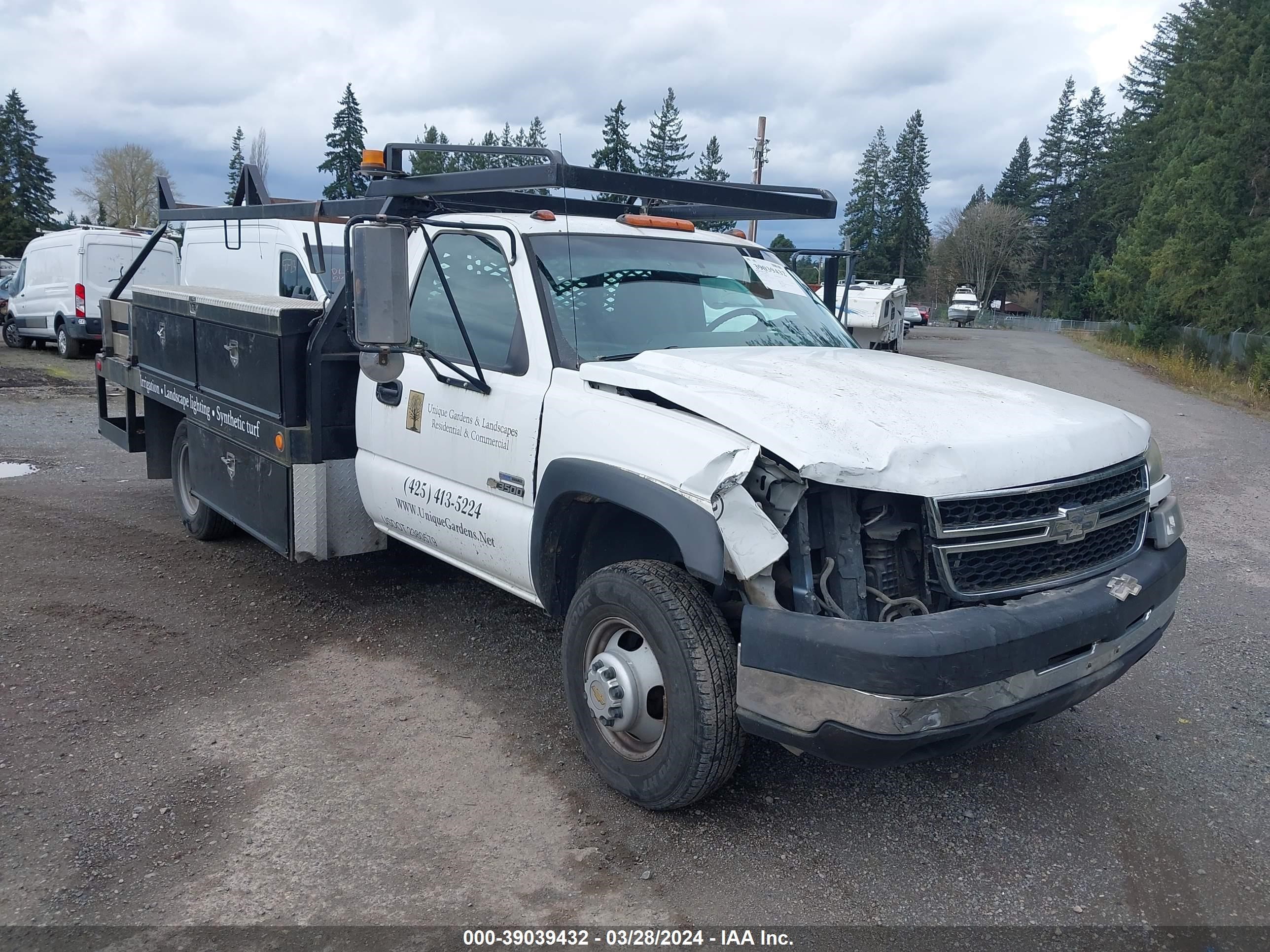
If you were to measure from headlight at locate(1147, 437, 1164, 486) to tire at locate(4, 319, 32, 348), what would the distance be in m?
21.5

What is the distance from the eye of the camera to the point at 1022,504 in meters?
3.22

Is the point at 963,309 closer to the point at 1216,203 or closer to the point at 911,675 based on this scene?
the point at 1216,203

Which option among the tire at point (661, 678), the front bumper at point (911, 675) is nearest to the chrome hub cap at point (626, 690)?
the tire at point (661, 678)

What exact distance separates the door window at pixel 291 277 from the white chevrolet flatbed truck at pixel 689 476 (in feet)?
17.6

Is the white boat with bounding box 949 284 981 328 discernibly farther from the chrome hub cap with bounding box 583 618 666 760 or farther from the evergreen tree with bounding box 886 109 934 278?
the chrome hub cap with bounding box 583 618 666 760

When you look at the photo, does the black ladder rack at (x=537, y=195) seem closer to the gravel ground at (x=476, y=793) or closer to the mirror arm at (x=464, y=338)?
the mirror arm at (x=464, y=338)

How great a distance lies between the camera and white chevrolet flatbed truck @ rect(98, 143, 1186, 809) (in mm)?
3051

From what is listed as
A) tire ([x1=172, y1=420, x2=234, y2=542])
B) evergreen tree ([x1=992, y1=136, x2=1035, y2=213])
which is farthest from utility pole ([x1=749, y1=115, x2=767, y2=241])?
evergreen tree ([x1=992, y1=136, x2=1035, y2=213])

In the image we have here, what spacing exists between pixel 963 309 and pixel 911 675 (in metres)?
71.2

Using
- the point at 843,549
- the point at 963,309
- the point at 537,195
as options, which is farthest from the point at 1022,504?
the point at 963,309

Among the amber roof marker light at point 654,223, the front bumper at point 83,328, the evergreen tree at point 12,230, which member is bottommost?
the front bumper at point 83,328

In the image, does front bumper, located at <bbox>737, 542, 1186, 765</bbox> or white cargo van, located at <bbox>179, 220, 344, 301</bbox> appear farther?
white cargo van, located at <bbox>179, 220, 344, 301</bbox>

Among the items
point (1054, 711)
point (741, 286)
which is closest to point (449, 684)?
point (741, 286)

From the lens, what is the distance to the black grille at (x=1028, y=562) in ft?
10.4
